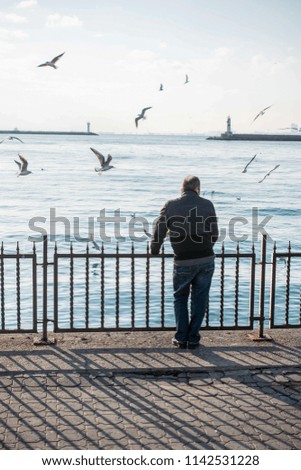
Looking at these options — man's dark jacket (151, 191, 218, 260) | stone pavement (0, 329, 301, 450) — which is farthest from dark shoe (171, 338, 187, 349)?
man's dark jacket (151, 191, 218, 260)

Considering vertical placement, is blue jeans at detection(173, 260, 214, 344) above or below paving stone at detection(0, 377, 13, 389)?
above

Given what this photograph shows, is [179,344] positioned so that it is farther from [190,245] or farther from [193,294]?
[190,245]

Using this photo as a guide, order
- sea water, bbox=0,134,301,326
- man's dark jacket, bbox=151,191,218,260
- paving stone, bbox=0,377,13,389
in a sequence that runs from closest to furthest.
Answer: paving stone, bbox=0,377,13,389, man's dark jacket, bbox=151,191,218,260, sea water, bbox=0,134,301,326

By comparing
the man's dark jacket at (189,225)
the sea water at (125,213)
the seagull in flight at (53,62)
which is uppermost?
the seagull in flight at (53,62)

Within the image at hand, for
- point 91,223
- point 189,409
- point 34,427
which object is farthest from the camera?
point 91,223

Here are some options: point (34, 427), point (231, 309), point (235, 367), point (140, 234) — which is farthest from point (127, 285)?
point (34, 427)

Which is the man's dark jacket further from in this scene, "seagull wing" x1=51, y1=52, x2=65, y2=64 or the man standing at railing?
"seagull wing" x1=51, y1=52, x2=65, y2=64

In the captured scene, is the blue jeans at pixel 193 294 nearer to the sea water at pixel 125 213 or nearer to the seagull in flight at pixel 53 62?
the sea water at pixel 125 213

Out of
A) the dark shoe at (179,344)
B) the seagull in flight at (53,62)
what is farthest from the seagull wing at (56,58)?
the dark shoe at (179,344)

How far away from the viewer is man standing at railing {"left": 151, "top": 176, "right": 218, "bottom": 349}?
22.9ft

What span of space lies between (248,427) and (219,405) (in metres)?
0.51

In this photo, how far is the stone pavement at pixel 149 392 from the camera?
521cm
